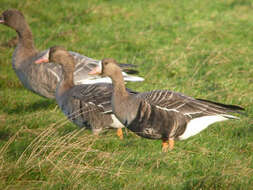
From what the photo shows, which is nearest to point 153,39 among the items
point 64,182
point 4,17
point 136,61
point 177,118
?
point 136,61

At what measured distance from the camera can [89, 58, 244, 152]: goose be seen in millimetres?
6285

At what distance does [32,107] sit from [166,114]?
3414 millimetres

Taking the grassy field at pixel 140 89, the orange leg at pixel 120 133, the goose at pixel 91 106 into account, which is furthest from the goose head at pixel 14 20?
the orange leg at pixel 120 133

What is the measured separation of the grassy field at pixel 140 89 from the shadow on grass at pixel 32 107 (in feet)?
0.07

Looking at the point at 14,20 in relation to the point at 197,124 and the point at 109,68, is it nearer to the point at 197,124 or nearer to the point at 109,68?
the point at 109,68

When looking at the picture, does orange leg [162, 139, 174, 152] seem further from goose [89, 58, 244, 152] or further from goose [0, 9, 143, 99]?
goose [0, 9, 143, 99]

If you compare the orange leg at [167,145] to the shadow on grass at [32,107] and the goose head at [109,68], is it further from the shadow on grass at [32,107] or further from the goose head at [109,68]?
the shadow on grass at [32,107]

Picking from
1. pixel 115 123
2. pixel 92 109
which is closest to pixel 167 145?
pixel 115 123

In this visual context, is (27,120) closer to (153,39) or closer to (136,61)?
(136,61)

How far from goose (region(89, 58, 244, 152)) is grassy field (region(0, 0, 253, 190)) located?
0.27 meters

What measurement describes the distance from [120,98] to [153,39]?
20.0ft

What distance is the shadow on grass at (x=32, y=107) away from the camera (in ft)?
27.5

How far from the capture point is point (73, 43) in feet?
40.0

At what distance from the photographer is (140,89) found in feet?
30.2
